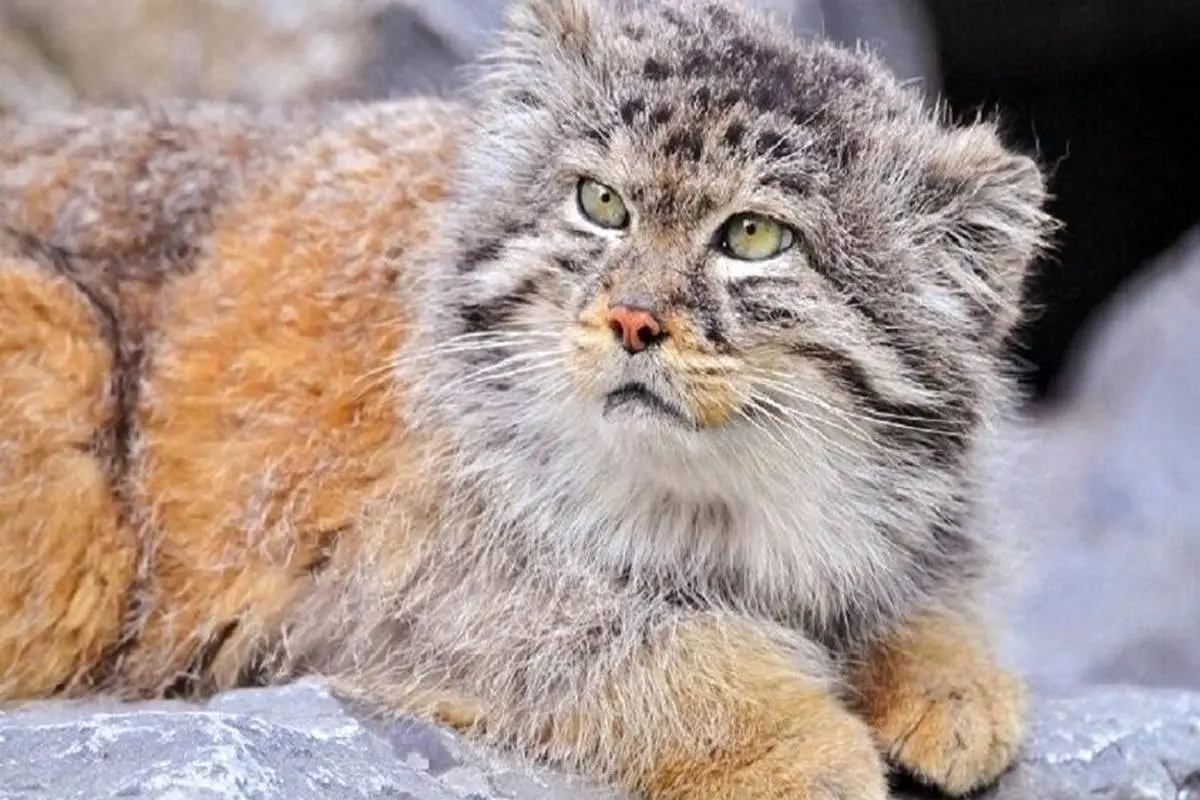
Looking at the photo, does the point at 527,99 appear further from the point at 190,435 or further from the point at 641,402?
the point at 190,435

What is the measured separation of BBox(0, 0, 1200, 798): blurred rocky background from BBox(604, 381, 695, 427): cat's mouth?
1.50m

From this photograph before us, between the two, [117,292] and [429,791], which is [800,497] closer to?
[429,791]

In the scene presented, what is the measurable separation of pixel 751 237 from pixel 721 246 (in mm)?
61

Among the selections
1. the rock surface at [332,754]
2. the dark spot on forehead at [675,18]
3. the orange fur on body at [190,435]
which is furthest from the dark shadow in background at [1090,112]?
the orange fur on body at [190,435]

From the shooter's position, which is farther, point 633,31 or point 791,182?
point 633,31

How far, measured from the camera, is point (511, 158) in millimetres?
3672

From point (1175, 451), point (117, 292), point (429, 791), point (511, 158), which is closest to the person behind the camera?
point (429, 791)

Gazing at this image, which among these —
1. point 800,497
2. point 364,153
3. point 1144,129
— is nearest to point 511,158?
point 364,153

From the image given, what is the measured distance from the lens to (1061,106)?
8.62 metres

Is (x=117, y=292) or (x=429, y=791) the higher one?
(x=117, y=292)

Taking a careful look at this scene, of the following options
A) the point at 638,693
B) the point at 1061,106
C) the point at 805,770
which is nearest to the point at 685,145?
the point at 638,693

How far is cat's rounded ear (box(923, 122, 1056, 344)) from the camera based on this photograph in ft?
11.5

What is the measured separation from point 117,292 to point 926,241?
6.13 ft

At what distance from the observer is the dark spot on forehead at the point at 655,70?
3.48 metres
